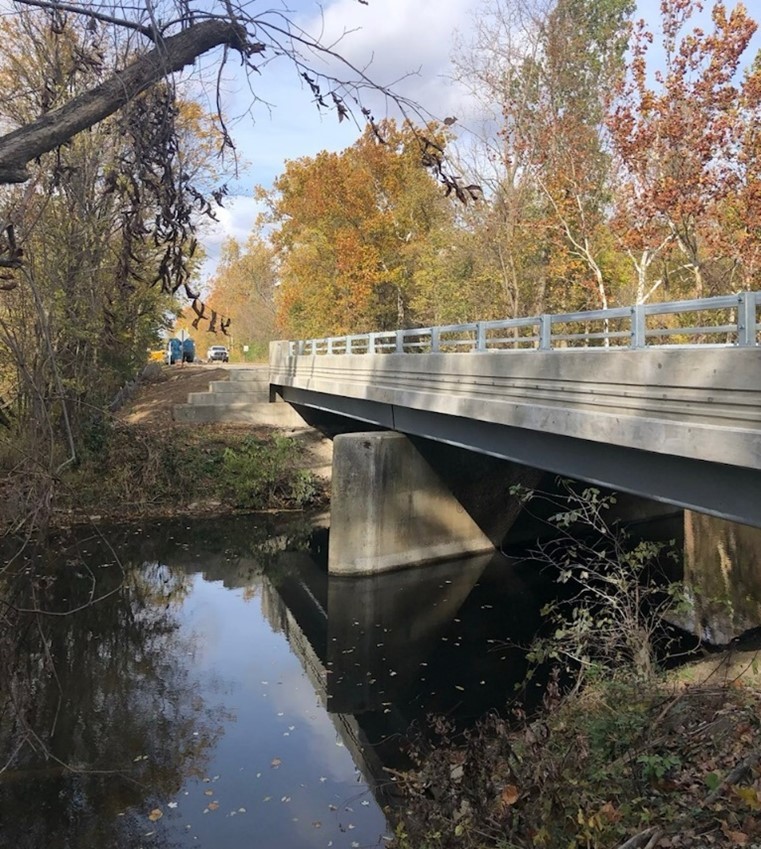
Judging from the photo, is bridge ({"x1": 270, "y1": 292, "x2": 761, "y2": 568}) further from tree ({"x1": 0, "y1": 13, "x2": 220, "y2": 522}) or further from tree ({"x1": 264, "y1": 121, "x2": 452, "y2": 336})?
tree ({"x1": 264, "y1": 121, "x2": 452, "y2": 336})

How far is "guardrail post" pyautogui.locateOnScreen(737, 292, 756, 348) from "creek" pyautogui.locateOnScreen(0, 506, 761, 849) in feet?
12.6

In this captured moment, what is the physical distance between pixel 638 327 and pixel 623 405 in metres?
0.82

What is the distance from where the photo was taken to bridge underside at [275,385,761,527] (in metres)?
6.54

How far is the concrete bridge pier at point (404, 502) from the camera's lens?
14.1m

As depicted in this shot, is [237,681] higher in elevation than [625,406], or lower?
lower

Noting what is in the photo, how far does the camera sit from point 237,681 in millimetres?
9492

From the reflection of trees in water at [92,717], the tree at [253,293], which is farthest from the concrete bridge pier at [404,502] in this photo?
the tree at [253,293]

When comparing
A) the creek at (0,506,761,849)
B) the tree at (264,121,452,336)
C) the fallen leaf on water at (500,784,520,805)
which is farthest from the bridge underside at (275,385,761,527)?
the tree at (264,121,452,336)

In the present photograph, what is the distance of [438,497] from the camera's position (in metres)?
15.1

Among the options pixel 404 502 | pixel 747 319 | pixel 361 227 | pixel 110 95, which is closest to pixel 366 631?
pixel 404 502

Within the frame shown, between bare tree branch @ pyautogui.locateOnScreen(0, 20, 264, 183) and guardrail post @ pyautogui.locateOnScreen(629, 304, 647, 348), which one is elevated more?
bare tree branch @ pyautogui.locateOnScreen(0, 20, 264, 183)

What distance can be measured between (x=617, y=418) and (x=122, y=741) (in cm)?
629

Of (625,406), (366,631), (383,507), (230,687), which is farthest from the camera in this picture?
(383,507)

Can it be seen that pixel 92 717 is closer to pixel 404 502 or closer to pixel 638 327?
pixel 638 327
